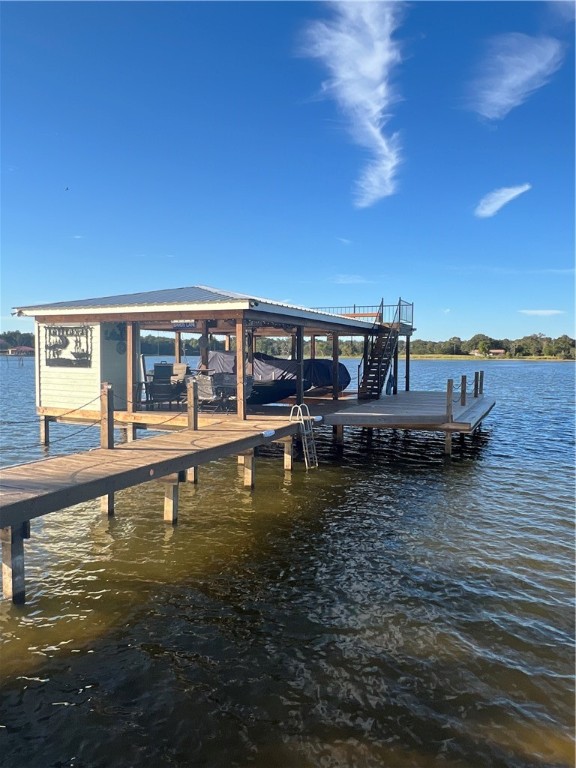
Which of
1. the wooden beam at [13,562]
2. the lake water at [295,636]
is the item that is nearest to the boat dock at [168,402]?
the wooden beam at [13,562]

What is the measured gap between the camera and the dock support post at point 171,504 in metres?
9.13

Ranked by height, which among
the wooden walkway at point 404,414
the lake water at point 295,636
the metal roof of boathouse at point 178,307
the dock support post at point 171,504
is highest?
the metal roof of boathouse at point 178,307

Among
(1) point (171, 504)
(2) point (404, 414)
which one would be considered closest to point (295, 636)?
(1) point (171, 504)

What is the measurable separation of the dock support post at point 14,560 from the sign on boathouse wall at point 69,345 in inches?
341

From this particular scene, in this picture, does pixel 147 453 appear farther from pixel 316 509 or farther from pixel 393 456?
pixel 393 456

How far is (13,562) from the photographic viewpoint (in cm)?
620

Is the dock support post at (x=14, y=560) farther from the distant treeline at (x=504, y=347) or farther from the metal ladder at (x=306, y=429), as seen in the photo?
the distant treeline at (x=504, y=347)

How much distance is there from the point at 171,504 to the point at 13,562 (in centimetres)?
329

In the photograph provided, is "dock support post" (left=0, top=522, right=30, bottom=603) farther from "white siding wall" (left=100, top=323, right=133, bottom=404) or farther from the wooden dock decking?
"white siding wall" (left=100, top=323, right=133, bottom=404)

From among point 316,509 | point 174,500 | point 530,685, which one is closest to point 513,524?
point 316,509

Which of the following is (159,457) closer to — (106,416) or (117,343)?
(106,416)

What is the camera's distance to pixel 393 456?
15.8 m

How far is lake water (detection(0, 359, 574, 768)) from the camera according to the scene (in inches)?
166

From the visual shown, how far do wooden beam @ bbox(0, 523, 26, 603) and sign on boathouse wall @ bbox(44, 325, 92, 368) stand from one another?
865 centimetres
